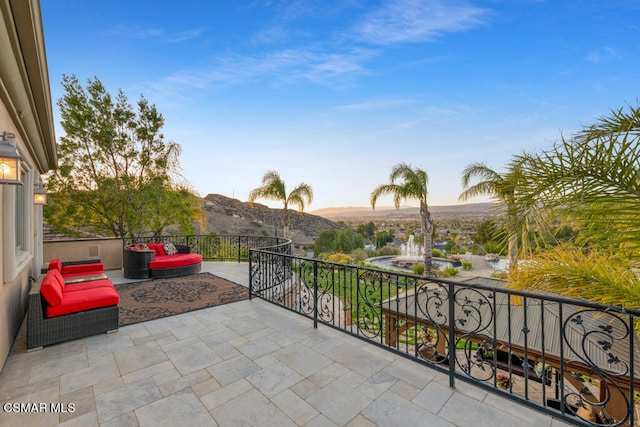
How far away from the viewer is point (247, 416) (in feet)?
6.57

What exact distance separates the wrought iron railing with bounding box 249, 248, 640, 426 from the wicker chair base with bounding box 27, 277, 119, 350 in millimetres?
2205

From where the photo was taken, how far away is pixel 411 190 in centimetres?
1188

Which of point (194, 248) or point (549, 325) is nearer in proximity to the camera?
point (549, 325)

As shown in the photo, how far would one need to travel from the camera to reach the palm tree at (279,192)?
42.0ft

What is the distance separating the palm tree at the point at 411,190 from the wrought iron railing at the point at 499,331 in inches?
154

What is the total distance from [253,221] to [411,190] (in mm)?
22063

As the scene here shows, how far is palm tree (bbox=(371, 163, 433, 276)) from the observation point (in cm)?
1178

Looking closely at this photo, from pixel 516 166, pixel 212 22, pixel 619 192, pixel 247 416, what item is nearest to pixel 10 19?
pixel 247 416

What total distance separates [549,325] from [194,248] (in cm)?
1098

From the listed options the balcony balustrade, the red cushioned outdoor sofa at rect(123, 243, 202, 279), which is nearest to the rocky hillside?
the balcony balustrade

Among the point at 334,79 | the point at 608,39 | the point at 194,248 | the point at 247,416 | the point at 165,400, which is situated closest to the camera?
the point at 247,416

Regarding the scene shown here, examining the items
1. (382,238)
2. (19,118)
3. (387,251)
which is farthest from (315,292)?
(382,238)

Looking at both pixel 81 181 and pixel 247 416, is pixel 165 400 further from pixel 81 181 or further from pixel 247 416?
pixel 81 181

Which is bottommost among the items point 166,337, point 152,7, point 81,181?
point 166,337
